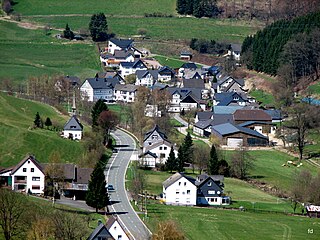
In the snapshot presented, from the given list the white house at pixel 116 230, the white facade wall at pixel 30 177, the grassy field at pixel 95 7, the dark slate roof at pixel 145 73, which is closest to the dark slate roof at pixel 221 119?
the dark slate roof at pixel 145 73

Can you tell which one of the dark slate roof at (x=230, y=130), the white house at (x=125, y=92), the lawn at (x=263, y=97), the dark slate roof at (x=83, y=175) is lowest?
the white house at (x=125, y=92)

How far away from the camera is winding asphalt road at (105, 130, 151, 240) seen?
35.6 m

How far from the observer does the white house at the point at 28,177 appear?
134 feet

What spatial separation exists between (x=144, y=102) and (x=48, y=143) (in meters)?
19.2

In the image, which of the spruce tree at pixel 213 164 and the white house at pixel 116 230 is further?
the spruce tree at pixel 213 164

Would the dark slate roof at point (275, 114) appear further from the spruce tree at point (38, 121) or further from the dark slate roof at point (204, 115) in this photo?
the spruce tree at point (38, 121)

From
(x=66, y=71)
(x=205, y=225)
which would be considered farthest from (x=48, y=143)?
(x=66, y=71)

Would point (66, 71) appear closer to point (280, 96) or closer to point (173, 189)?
point (280, 96)

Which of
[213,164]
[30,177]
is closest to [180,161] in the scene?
[213,164]

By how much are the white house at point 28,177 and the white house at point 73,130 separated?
878cm

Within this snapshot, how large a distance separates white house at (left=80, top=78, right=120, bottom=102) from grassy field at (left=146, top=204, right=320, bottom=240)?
3165cm

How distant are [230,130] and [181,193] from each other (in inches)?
599

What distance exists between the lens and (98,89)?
71438 mm

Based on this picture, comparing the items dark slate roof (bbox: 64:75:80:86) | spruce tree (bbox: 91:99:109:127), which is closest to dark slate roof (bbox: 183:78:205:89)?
dark slate roof (bbox: 64:75:80:86)
